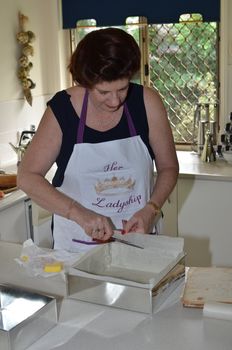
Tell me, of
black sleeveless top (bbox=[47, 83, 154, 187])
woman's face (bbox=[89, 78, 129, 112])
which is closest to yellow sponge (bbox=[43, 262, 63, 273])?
black sleeveless top (bbox=[47, 83, 154, 187])

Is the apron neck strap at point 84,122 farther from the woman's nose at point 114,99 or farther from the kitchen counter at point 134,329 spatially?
the kitchen counter at point 134,329

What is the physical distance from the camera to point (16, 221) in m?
2.35

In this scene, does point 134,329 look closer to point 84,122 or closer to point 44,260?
point 44,260

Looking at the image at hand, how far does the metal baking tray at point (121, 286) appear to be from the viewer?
3.67 feet

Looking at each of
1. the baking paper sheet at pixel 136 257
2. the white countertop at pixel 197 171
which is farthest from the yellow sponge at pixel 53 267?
the white countertop at pixel 197 171

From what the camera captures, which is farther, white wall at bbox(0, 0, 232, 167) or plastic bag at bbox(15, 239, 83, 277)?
white wall at bbox(0, 0, 232, 167)

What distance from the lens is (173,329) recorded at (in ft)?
3.53

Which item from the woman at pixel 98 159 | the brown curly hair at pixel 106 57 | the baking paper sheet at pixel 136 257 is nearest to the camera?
the baking paper sheet at pixel 136 257

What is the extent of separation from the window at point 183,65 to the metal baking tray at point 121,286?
6.25ft

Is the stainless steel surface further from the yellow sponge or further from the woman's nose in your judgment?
the woman's nose

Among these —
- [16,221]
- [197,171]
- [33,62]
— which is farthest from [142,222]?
[33,62]

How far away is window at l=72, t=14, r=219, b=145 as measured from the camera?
3.00 meters

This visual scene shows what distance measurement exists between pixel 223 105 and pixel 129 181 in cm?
152

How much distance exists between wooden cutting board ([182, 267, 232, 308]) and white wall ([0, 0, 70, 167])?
185cm
